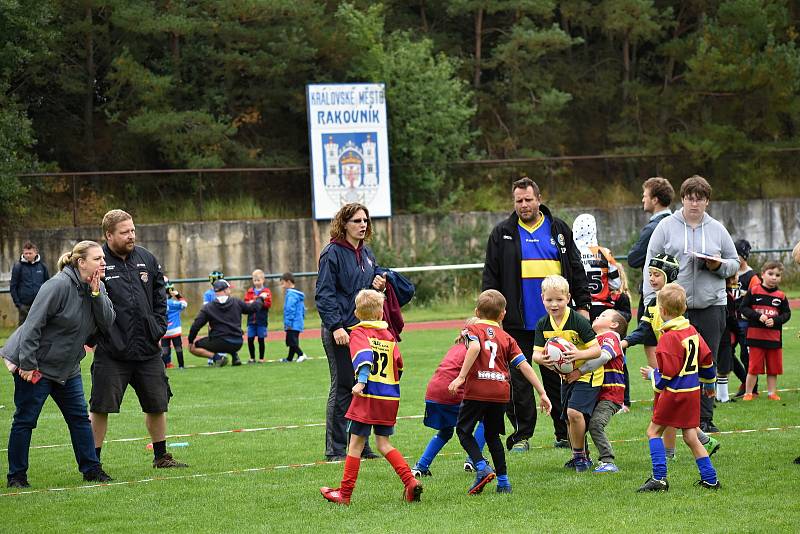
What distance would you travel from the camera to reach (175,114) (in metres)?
33.7

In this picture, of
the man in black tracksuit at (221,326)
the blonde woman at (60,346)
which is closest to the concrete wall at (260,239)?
the man in black tracksuit at (221,326)

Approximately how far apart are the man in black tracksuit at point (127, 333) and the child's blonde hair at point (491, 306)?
2.71 meters

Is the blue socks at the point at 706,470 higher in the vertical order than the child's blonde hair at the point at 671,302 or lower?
lower

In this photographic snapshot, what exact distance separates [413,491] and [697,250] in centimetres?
357

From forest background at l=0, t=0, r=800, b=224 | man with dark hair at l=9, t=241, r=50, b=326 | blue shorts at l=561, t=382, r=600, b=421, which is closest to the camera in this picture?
blue shorts at l=561, t=382, r=600, b=421

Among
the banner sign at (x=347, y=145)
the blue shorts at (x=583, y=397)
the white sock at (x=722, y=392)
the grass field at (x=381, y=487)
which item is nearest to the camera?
the grass field at (x=381, y=487)

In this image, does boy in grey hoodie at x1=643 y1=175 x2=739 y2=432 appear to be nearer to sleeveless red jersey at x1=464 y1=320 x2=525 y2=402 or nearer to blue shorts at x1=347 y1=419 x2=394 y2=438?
sleeveless red jersey at x1=464 y1=320 x2=525 y2=402

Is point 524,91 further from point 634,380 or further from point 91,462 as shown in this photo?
point 91,462

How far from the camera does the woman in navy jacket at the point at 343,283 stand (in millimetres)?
9109

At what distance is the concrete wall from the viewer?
30.4 m

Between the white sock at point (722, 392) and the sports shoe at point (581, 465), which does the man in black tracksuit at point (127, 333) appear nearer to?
the sports shoe at point (581, 465)

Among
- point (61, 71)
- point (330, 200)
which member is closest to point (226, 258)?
point (330, 200)

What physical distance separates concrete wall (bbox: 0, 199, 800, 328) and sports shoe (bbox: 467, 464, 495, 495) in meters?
20.6

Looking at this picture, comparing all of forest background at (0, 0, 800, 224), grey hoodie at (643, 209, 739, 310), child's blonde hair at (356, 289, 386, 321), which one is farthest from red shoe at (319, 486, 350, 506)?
forest background at (0, 0, 800, 224)
